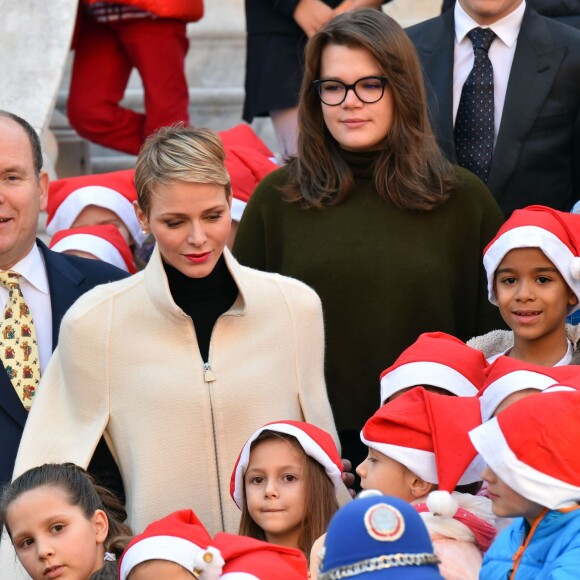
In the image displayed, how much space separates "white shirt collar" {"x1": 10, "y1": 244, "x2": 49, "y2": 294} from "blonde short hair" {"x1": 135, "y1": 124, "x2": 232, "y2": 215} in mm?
683

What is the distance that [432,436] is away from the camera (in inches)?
178

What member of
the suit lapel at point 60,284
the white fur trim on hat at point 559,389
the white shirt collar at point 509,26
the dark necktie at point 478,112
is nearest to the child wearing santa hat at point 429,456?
the white fur trim on hat at point 559,389

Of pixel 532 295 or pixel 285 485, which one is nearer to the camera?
pixel 285 485

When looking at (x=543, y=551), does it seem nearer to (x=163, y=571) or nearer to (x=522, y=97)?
(x=163, y=571)

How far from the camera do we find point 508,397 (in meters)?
4.41

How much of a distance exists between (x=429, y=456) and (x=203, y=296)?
0.94 meters

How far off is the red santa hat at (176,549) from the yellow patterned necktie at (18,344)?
101 cm

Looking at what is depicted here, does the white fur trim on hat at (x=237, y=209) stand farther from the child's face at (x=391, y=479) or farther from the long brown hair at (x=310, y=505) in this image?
the child's face at (x=391, y=479)

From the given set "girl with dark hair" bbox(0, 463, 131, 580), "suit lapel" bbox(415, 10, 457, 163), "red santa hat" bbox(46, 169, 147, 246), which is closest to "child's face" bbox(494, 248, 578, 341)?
"suit lapel" bbox(415, 10, 457, 163)

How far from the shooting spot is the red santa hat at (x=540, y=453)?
3.81 metres

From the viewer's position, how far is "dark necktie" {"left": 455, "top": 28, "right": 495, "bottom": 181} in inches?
237

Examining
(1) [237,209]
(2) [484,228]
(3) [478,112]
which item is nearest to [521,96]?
(3) [478,112]

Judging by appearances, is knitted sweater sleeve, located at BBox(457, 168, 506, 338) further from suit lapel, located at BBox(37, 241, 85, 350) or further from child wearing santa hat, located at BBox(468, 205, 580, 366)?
suit lapel, located at BBox(37, 241, 85, 350)

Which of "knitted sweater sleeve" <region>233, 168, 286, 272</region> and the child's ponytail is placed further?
"knitted sweater sleeve" <region>233, 168, 286, 272</region>
